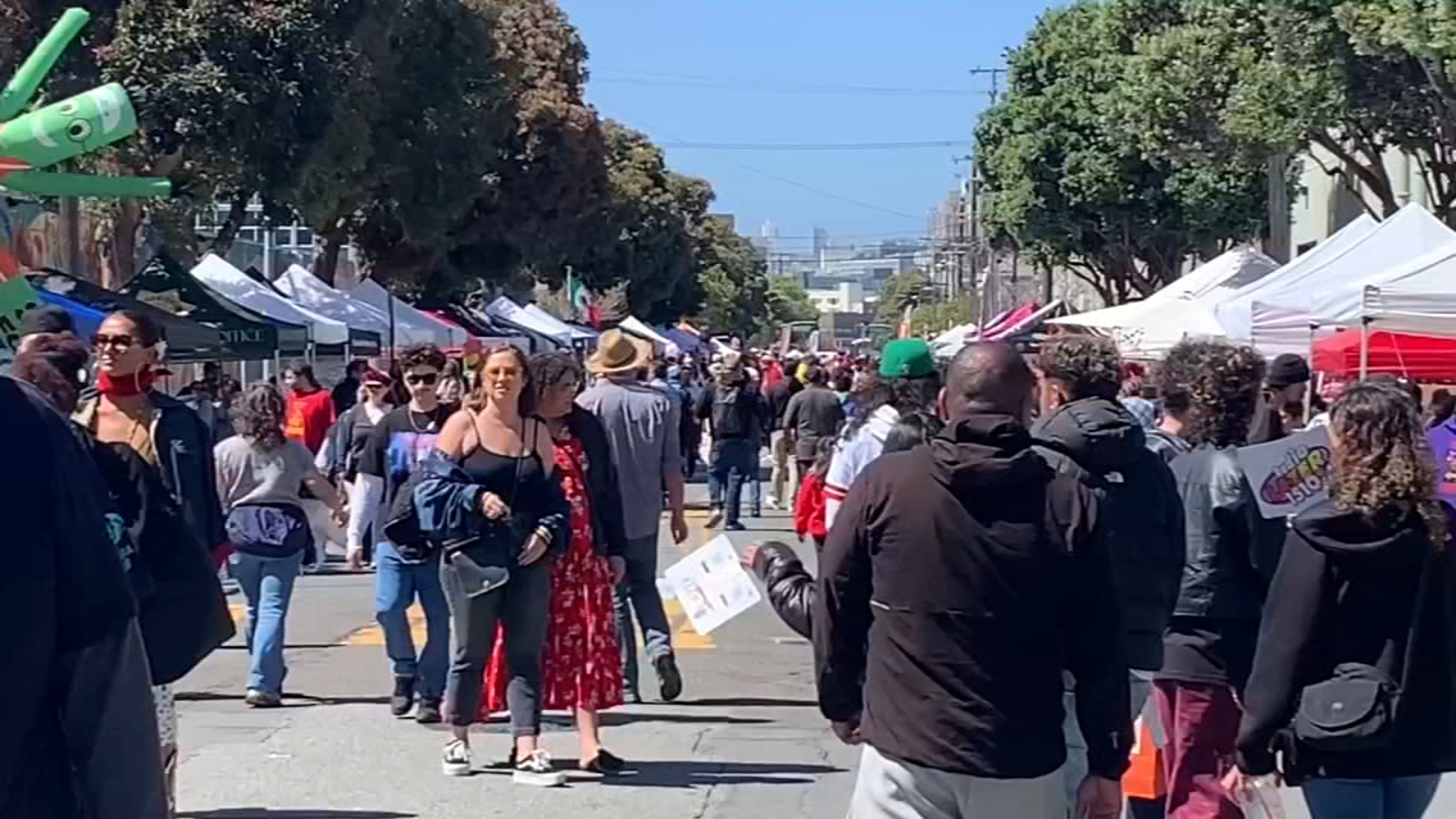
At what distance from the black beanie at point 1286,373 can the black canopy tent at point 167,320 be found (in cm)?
1078

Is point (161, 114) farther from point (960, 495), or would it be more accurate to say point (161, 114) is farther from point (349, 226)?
point (960, 495)

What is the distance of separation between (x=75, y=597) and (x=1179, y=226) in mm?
43451

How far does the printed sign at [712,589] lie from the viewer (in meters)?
8.76

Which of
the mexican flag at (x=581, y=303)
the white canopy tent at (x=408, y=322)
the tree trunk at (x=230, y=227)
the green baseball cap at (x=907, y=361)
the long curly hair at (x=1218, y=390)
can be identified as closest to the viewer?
the long curly hair at (x=1218, y=390)

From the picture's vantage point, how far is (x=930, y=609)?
490cm

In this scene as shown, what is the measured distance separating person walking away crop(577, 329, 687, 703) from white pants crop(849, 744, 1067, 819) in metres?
5.56

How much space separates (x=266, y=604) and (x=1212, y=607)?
5520mm

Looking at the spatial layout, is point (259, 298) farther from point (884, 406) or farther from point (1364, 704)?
point (1364, 704)

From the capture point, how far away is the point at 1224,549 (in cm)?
653

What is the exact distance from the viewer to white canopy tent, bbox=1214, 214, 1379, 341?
1653 cm

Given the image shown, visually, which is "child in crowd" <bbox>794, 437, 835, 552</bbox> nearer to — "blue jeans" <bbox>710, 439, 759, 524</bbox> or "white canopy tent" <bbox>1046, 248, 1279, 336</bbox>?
"blue jeans" <bbox>710, 439, 759, 524</bbox>

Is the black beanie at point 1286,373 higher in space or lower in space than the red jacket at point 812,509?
higher

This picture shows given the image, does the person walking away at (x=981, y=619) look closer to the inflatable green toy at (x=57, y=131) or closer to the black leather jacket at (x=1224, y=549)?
the black leather jacket at (x=1224, y=549)

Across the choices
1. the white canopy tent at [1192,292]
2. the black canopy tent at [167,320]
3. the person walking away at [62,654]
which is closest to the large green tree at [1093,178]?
the white canopy tent at [1192,292]
